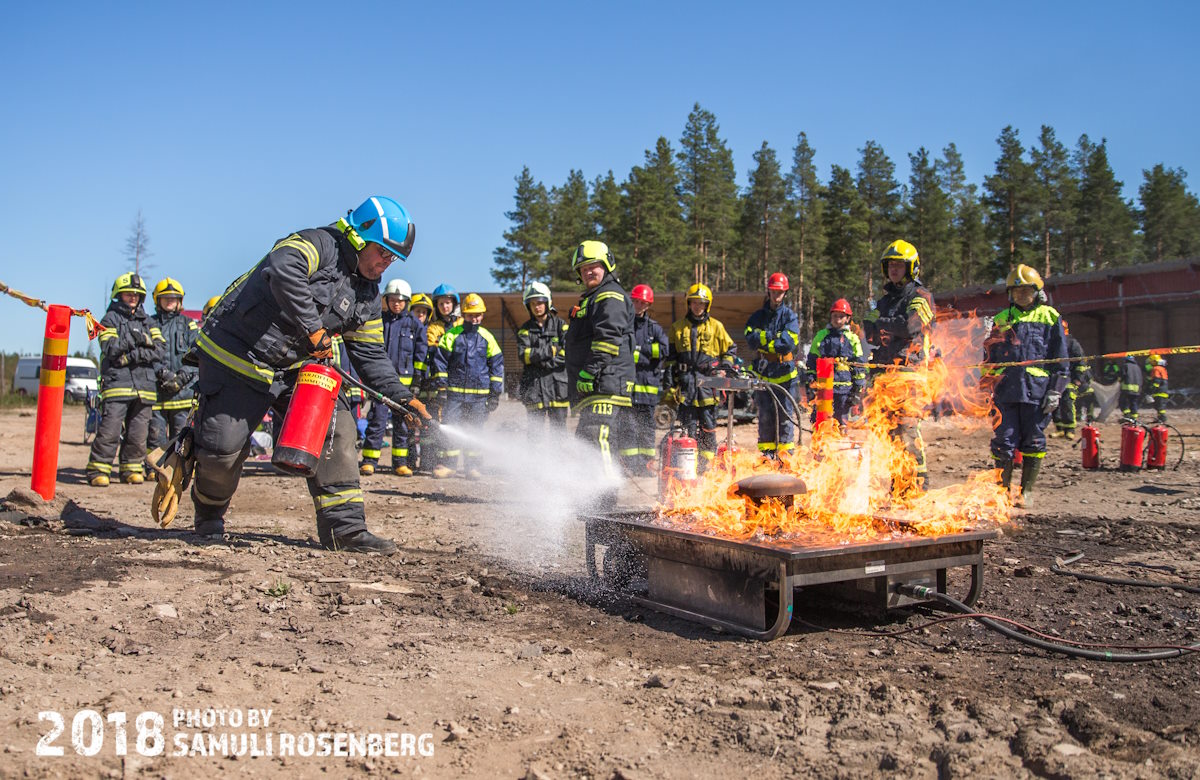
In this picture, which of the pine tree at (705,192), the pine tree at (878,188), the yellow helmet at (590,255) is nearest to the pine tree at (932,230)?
the pine tree at (878,188)

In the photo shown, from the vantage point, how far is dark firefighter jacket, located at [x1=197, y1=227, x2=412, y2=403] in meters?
5.57

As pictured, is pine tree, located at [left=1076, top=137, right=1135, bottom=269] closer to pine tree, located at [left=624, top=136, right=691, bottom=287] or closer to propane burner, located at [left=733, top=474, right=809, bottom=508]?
pine tree, located at [left=624, top=136, right=691, bottom=287]

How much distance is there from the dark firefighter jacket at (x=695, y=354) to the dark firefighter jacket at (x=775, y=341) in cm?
46

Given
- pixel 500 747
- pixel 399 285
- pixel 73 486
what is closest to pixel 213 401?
pixel 500 747

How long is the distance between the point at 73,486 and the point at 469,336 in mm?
4960

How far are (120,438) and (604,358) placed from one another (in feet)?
21.1

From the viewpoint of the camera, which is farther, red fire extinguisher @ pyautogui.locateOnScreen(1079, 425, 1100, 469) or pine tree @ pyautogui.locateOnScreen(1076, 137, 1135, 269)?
pine tree @ pyautogui.locateOnScreen(1076, 137, 1135, 269)

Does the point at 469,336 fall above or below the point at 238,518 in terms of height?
above

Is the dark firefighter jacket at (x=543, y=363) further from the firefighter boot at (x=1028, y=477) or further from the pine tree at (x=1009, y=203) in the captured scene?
the pine tree at (x=1009, y=203)

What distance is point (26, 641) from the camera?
409 centimetres

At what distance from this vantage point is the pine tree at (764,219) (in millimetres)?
48938

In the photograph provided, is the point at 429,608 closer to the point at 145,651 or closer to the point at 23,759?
the point at 145,651

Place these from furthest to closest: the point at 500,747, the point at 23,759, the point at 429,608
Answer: the point at 429,608
the point at 500,747
the point at 23,759

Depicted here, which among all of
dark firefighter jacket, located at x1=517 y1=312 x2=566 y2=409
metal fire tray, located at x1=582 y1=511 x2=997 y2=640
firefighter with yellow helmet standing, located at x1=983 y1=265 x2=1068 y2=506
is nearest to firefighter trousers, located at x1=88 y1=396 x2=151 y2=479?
dark firefighter jacket, located at x1=517 y1=312 x2=566 y2=409
